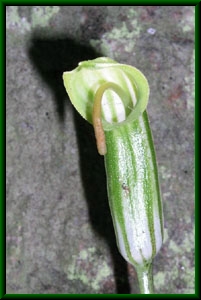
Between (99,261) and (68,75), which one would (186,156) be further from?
(68,75)

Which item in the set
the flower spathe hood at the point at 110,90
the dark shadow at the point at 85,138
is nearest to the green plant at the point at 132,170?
the flower spathe hood at the point at 110,90

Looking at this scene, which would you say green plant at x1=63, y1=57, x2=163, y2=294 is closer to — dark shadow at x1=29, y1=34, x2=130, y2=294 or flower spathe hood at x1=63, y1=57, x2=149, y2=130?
flower spathe hood at x1=63, y1=57, x2=149, y2=130

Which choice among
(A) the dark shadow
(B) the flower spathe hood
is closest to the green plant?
(B) the flower spathe hood

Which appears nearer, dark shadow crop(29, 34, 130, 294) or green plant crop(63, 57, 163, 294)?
green plant crop(63, 57, 163, 294)

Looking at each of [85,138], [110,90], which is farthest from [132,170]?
[85,138]

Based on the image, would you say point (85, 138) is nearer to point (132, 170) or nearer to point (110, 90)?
point (110, 90)

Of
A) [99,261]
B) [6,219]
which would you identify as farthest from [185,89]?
[6,219]

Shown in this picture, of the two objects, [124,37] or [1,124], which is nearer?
[1,124]

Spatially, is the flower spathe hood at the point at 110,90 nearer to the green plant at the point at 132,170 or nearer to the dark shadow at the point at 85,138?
the green plant at the point at 132,170
